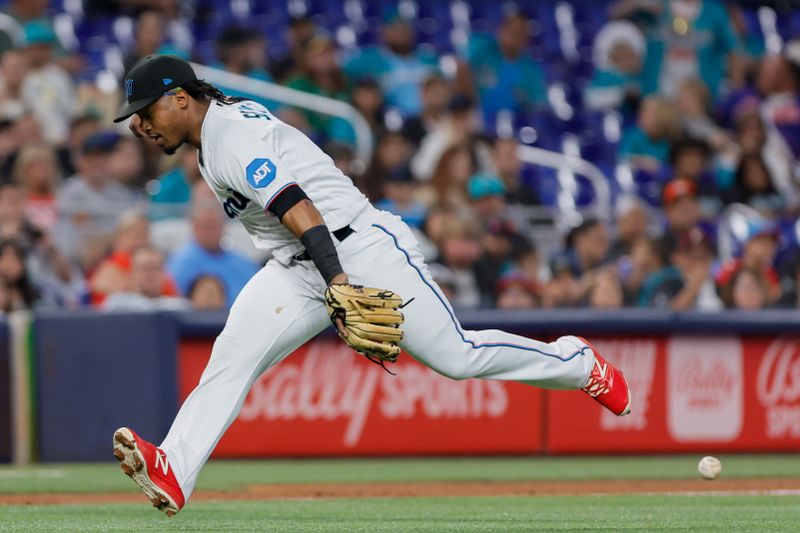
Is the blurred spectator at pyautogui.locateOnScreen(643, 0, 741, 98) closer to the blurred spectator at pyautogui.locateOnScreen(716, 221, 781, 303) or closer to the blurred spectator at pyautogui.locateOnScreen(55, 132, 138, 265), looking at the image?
the blurred spectator at pyautogui.locateOnScreen(716, 221, 781, 303)

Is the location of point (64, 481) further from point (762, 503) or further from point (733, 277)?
point (733, 277)

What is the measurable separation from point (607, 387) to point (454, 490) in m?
1.68

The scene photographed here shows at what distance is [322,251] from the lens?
16.0 ft

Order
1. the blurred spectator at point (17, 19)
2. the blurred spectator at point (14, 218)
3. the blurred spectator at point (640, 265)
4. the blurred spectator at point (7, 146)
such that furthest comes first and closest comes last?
the blurred spectator at point (17, 19)
the blurred spectator at point (640, 265)
the blurred spectator at point (7, 146)
the blurred spectator at point (14, 218)

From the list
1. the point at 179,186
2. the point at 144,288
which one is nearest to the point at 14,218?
the point at 144,288

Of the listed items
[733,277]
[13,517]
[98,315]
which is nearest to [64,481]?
[98,315]

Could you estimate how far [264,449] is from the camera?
904 cm

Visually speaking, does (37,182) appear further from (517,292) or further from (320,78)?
(517,292)

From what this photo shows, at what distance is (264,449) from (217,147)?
4.27m

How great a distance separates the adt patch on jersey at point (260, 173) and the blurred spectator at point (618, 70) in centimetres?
915

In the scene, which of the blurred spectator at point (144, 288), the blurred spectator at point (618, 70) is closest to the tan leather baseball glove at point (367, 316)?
the blurred spectator at point (144, 288)

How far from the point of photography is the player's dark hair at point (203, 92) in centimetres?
518

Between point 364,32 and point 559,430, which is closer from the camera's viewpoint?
point 559,430

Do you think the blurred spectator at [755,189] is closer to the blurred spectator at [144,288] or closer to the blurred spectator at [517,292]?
the blurred spectator at [517,292]
